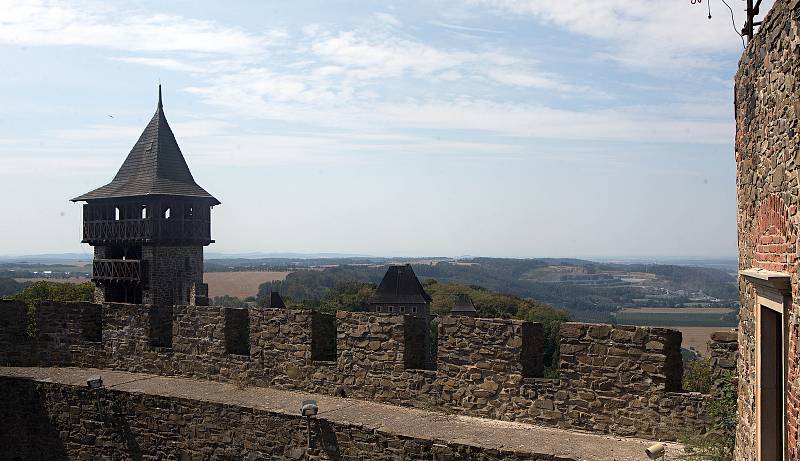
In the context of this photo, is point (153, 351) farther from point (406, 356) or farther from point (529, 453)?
point (529, 453)

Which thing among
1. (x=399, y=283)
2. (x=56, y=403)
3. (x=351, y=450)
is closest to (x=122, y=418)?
(x=56, y=403)

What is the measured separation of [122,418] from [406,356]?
3800mm

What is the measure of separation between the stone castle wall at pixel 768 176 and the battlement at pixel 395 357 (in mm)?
1116

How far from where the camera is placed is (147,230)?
4125 cm

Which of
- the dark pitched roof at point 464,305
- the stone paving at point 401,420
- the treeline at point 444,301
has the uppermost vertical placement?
the stone paving at point 401,420

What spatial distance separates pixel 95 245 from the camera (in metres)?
44.0

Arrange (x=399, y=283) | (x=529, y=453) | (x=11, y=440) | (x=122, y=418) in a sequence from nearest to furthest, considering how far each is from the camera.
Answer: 1. (x=529, y=453)
2. (x=122, y=418)
3. (x=11, y=440)
4. (x=399, y=283)

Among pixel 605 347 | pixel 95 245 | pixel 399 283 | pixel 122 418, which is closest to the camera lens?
pixel 605 347

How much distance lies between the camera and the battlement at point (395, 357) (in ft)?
23.4

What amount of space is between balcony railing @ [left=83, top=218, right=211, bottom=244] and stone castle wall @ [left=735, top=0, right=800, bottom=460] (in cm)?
3842

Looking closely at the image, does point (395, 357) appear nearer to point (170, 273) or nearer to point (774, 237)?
point (774, 237)

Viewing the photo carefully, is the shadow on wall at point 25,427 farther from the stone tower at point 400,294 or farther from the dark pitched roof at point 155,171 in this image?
the stone tower at point 400,294

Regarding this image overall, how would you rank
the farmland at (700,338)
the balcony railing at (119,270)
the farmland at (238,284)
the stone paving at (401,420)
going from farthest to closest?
the farmland at (238,284), the balcony railing at (119,270), the farmland at (700,338), the stone paving at (401,420)

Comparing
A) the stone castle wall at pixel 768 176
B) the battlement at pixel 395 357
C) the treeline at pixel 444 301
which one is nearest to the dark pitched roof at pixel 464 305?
the treeline at pixel 444 301
